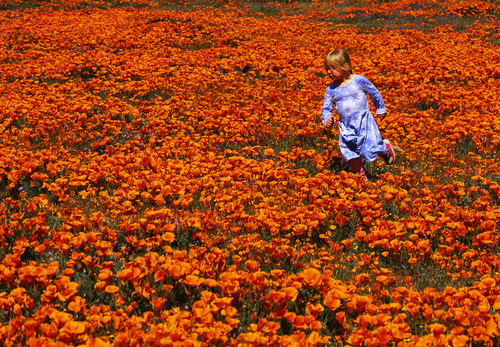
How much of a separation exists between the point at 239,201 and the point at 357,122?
235 centimetres

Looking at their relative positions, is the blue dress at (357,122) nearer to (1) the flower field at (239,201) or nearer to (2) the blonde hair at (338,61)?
(2) the blonde hair at (338,61)

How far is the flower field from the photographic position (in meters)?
3.09

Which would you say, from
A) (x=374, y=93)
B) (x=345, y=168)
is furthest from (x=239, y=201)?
(x=374, y=93)

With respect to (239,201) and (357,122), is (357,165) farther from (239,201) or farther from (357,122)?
(239,201)

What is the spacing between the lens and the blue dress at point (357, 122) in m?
5.98

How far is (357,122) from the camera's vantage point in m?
Answer: 6.12

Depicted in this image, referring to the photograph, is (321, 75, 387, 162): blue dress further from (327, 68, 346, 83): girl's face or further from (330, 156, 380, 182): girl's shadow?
(330, 156, 380, 182): girl's shadow

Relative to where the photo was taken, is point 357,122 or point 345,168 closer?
point 357,122

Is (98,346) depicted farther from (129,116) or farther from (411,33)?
(411,33)

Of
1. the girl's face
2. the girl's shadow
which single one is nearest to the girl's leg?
the girl's shadow

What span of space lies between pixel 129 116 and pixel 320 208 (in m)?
4.81

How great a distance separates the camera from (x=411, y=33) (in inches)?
606

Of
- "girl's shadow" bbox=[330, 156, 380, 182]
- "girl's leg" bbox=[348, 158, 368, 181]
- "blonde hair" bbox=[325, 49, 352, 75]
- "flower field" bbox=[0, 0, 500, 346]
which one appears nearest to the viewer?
"flower field" bbox=[0, 0, 500, 346]

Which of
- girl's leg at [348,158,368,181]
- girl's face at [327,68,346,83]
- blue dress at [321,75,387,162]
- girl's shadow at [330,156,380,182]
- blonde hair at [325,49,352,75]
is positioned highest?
blonde hair at [325,49,352,75]
